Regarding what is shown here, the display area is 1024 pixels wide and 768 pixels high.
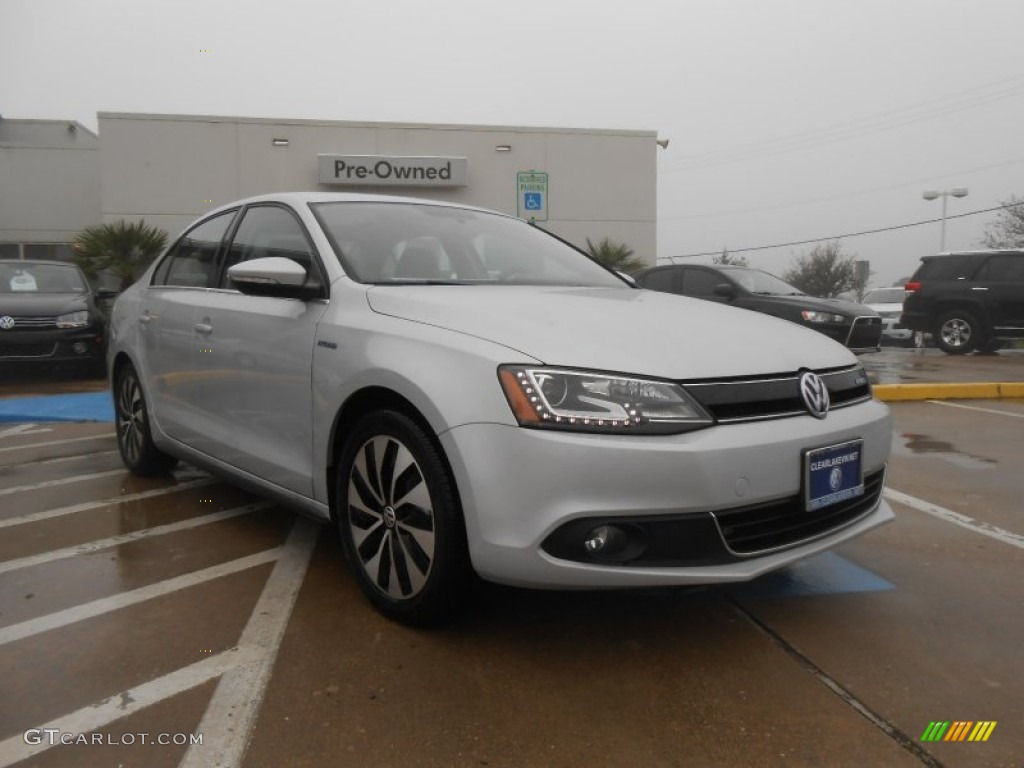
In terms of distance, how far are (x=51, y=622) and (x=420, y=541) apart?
4.37 ft

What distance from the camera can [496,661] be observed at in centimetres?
249

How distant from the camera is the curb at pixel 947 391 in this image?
796 cm

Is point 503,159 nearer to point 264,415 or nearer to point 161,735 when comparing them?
point 264,415

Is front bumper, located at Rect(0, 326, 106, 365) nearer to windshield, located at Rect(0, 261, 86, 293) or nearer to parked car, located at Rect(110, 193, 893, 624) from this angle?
windshield, located at Rect(0, 261, 86, 293)

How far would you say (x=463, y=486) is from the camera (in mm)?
2330

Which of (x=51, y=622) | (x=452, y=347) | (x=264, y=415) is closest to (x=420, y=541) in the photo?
(x=452, y=347)

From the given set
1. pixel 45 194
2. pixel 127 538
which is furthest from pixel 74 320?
pixel 45 194

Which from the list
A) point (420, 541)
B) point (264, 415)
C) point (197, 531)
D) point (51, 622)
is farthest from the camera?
point (197, 531)

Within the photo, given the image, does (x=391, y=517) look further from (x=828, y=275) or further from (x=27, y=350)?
(x=828, y=275)

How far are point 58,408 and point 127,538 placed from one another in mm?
4752

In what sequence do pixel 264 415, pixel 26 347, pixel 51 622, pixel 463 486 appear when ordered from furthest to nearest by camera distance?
pixel 26 347, pixel 264 415, pixel 51 622, pixel 463 486

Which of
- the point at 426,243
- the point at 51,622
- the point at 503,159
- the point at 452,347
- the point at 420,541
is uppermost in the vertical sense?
the point at 503,159

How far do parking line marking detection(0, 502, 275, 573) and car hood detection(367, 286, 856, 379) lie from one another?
1.74 meters

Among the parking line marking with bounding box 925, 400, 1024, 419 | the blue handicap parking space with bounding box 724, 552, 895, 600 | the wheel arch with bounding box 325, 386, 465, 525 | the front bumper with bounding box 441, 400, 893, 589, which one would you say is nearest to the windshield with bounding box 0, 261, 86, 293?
the wheel arch with bounding box 325, 386, 465, 525
